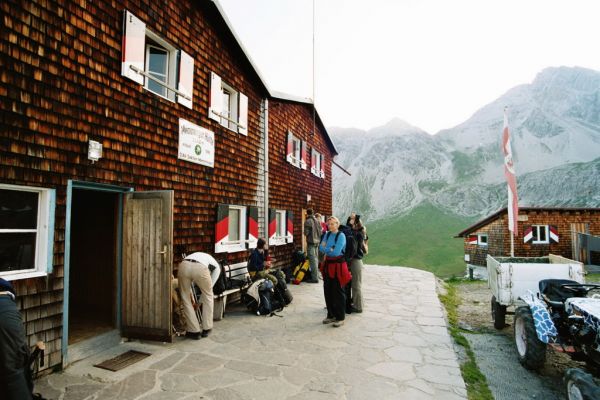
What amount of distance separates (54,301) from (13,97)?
2.47 m

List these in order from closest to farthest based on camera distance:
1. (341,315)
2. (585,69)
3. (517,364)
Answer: (517,364)
(341,315)
(585,69)

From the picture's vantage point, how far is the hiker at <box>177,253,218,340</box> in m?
5.74

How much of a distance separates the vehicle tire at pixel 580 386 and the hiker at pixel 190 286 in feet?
15.7

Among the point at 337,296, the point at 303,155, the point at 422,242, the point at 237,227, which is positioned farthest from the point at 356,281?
the point at 422,242

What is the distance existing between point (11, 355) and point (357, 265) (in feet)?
19.3

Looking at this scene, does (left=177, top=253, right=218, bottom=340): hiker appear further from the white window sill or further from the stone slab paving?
the white window sill

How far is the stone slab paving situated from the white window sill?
1.21 m

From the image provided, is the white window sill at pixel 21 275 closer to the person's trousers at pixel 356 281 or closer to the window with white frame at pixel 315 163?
the person's trousers at pixel 356 281

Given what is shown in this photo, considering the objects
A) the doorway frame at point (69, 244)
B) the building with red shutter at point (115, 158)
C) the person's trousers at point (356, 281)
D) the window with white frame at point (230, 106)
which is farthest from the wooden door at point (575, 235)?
the doorway frame at point (69, 244)

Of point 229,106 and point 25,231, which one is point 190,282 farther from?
point 229,106

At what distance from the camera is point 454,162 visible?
85562 millimetres

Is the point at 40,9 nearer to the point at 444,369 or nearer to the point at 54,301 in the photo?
A: the point at 54,301

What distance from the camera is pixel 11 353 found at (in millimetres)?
2473

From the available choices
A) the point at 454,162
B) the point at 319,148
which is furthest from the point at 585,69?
the point at 319,148
